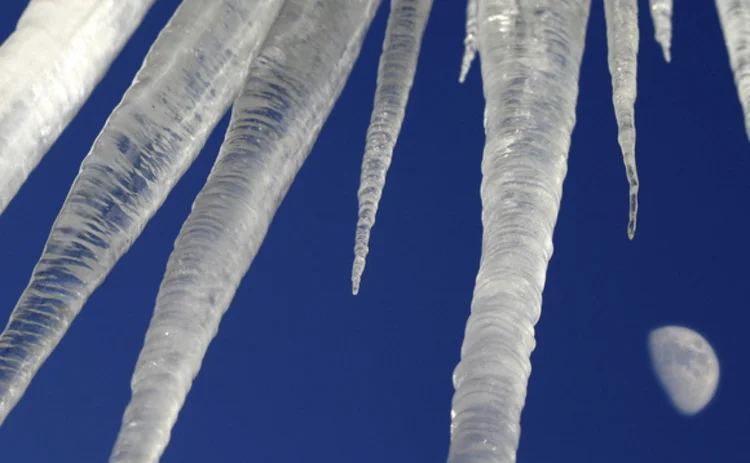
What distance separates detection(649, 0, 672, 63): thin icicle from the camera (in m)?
1.36

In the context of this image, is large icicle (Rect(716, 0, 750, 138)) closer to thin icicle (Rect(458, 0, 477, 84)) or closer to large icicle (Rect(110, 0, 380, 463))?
thin icicle (Rect(458, 0, 477, 84))

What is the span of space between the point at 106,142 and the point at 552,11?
575 millimetres

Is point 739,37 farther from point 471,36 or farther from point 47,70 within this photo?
point 47,70

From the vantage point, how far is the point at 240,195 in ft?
4.10

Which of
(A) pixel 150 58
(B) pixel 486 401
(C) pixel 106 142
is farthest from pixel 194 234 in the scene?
(B) pixel 486 401

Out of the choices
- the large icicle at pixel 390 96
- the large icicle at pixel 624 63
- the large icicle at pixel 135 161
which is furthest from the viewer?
the large icicle at pixel 390 96

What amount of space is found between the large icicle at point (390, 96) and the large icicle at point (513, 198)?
0.14 metres

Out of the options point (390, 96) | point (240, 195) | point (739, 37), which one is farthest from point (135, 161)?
point (739, 37)

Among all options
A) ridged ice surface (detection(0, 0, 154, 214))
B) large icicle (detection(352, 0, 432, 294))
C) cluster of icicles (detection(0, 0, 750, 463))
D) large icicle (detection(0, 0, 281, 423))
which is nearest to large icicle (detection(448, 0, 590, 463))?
cluster of icicles (detection(0, 0, 750, 463))

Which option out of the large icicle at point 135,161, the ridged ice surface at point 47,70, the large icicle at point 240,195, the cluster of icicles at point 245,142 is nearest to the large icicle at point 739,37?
the cluster of icicles at point 245,142

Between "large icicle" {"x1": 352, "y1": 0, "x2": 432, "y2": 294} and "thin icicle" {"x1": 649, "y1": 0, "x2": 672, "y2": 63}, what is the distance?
1.05 feet

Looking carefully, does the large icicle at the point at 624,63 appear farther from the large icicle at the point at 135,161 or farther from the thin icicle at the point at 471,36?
the large icicle at the point at 135,161

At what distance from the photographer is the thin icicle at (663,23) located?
1357 mm

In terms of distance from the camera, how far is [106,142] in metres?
1.25
